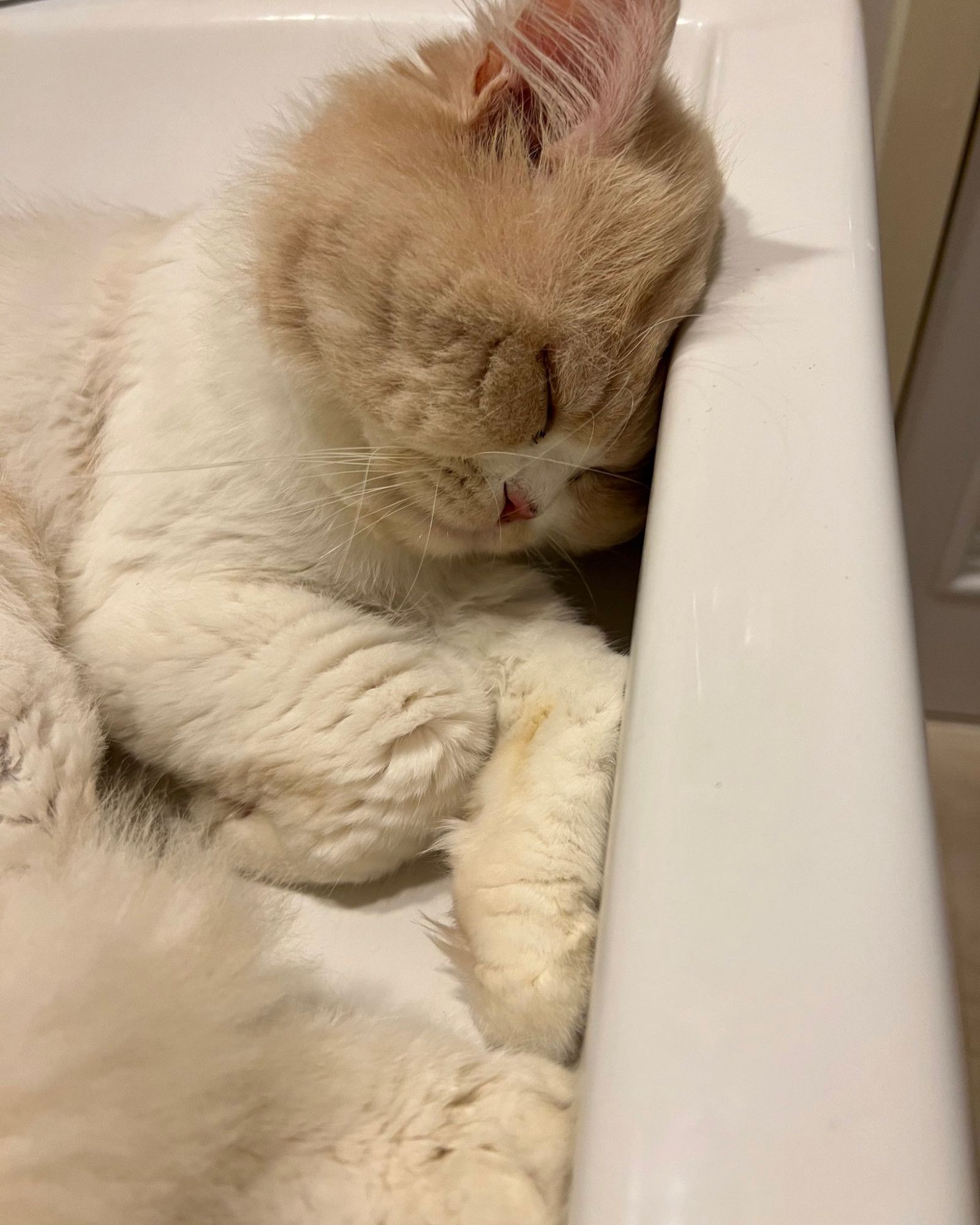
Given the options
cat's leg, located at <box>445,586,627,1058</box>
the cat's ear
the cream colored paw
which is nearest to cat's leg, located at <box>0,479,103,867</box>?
the cream colored paw

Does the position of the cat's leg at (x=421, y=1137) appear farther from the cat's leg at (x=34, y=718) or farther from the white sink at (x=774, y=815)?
the cat's leg at (x=34, y=718)

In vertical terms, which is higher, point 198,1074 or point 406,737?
point 406,737

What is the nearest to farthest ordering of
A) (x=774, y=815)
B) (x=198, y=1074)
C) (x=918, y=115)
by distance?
(x=774, y=815), (x=198, y=1074), (x=918, y=115)

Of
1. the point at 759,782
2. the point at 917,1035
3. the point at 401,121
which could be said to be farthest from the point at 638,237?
the point at 917,1035

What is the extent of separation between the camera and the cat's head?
666mm

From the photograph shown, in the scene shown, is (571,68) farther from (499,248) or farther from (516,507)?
(516,507)

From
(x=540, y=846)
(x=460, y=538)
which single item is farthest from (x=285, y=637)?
(x=540, y=846)

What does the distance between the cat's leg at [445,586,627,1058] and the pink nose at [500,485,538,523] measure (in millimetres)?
133

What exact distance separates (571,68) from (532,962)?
0.67 m

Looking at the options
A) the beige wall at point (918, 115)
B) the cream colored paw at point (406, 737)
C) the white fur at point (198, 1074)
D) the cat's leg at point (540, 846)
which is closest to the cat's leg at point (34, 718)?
the white fur at point (198, 1074)

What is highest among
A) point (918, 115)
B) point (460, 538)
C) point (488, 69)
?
point (918, 115)

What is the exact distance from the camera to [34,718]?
0.76 meters

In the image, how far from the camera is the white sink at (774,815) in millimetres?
325

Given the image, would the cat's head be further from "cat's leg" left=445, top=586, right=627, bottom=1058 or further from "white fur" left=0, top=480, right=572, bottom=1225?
"white fur" left=0, top=480, right=572, bottom=1225
